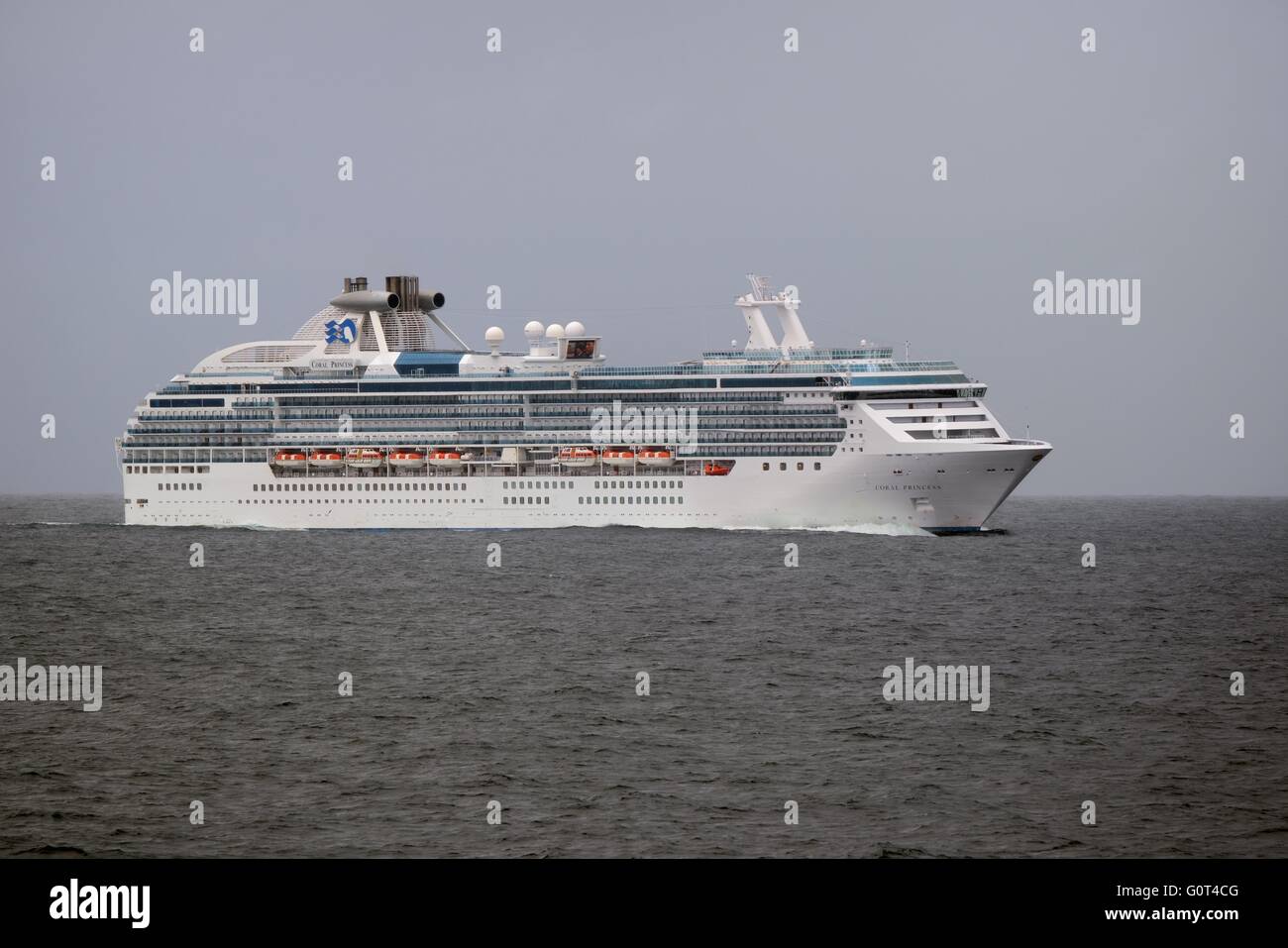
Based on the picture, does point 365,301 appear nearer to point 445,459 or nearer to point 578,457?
point 445,459

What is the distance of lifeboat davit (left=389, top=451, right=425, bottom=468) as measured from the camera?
3639 inches

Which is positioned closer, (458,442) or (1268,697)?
(1268,697)

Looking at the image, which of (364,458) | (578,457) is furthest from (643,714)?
(364,458)

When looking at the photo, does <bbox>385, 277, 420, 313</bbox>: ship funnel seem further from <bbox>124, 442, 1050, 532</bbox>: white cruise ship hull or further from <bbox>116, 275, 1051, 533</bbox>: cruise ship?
<bbox>124, 442, 1050, 532</bbox>: white cruise ship hull

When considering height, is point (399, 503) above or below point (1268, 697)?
above

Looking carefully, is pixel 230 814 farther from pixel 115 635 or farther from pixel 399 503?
pixel 399 503

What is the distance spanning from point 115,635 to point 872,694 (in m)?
26.2

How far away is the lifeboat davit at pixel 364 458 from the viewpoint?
304 ft

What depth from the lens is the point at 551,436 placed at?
9088cm

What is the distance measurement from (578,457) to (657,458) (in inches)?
207

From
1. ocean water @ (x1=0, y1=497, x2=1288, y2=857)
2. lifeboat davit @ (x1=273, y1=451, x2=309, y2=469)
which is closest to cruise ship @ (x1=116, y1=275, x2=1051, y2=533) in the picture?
lifeboat davit @ (x1=273, y1=451, x2=309, y2=469)

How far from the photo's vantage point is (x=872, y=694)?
38188mm
